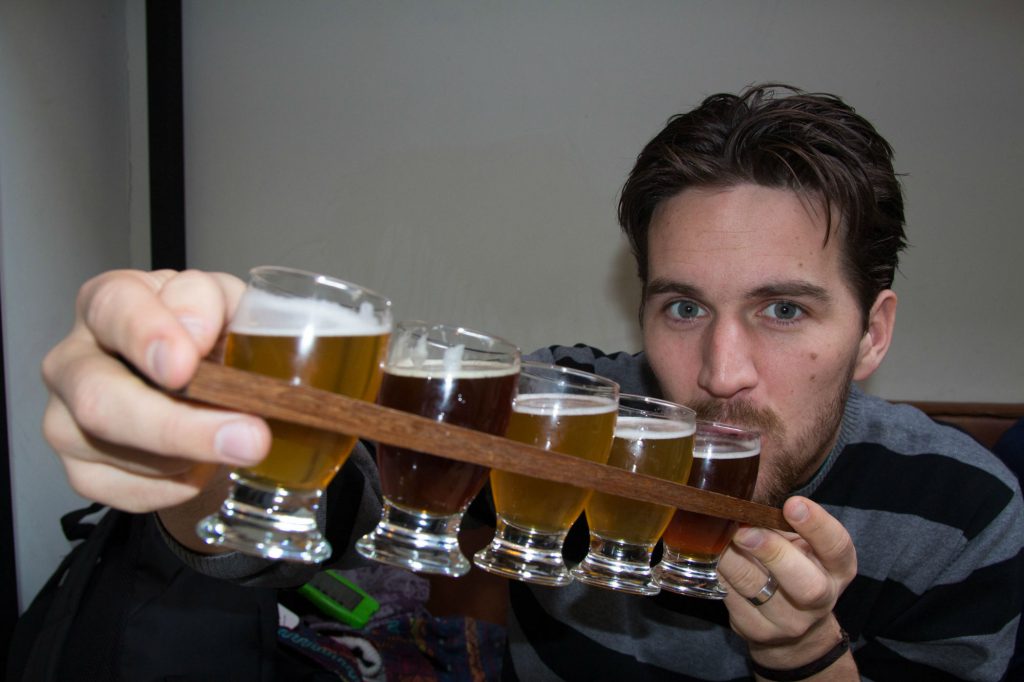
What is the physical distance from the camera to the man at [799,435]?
155cm

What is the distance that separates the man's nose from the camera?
153 cm

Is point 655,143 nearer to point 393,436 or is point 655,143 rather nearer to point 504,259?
point 504,259

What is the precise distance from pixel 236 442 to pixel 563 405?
455 mm

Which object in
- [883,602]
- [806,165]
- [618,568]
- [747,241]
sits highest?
[806,165]

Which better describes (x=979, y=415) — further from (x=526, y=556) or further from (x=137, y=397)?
(x=137, y=397)

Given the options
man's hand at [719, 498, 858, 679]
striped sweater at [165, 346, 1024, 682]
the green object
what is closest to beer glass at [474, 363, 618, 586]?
man's hand at [719, 498, 858, 679]

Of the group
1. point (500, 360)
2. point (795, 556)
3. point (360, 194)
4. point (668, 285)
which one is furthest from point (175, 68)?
point (795, 556)

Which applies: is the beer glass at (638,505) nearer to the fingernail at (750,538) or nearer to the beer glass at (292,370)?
the fingernail at (750,538)

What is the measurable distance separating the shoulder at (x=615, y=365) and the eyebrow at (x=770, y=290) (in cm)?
46

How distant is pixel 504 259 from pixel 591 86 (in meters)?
0.76

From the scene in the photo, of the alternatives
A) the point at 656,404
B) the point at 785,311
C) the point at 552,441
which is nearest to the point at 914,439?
the point at 785,311

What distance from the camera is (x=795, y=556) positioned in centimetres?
124

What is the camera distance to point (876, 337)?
202cm

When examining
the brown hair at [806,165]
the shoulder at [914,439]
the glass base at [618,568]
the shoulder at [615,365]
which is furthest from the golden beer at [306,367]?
the shoulder at [914,439]
